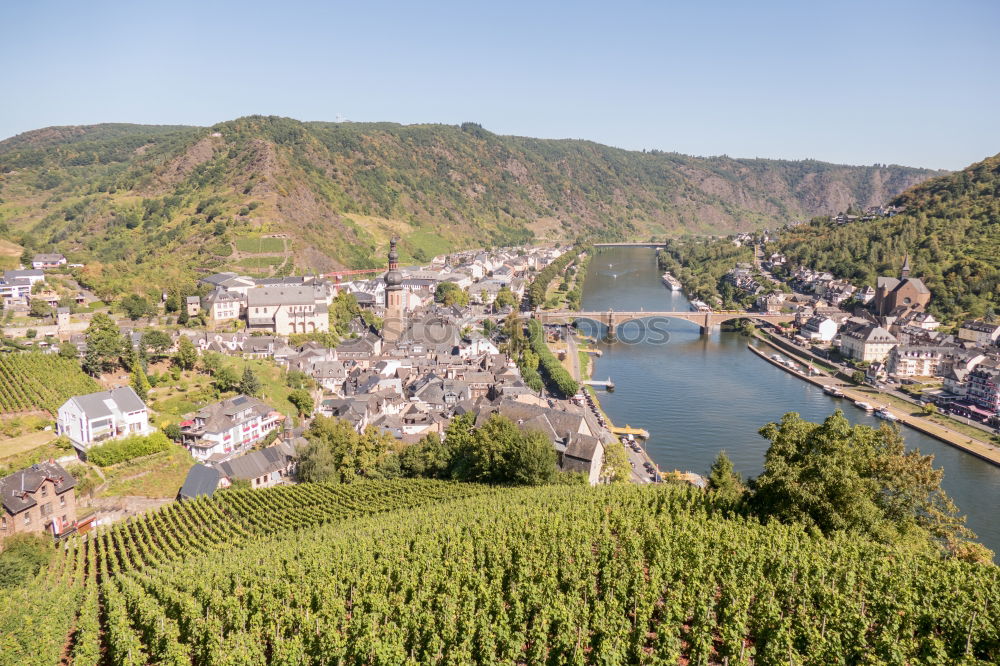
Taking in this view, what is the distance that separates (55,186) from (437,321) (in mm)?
96351

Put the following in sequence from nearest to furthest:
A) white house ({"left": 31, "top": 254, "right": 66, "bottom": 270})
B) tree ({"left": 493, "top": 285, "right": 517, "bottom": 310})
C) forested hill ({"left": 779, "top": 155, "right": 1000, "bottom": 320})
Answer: white house ({"left": 31, "top": 254, "right": 66, "bottom": 270}) → forested hill ({"left": 779, "top": 155, "right": 1000, "bottom": 320}) → tree ({"left": 493, "top": 285, "right": 517, "bottom": 310})

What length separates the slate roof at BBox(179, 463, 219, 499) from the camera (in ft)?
108

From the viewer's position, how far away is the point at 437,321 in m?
68.2

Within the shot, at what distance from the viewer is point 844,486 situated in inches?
875

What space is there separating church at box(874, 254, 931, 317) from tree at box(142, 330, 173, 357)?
256 feet

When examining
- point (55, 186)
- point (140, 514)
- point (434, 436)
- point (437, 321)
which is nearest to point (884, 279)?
point (437, 321)

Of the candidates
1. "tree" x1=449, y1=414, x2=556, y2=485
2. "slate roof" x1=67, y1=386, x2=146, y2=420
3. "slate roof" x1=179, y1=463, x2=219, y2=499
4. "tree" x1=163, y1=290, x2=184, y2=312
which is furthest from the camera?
"tree" x1=163, y1=290, x2=184, y2=312

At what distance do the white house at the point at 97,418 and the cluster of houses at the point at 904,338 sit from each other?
2246 inches

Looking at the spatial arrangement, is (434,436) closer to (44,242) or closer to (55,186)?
(44,242)

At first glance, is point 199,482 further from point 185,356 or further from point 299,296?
point 299,296

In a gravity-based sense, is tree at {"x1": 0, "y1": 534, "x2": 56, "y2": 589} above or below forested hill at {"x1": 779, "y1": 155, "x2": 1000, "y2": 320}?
below

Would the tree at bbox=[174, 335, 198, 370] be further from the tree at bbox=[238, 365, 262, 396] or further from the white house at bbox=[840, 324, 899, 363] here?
the white house at bbox=[840, 324, 899, 363]

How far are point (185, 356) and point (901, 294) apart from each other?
7824 centimetres

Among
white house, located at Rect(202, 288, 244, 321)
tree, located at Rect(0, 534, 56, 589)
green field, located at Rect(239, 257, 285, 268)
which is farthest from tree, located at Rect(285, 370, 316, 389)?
green field, located at Rect(239, 257, 285, 268)
